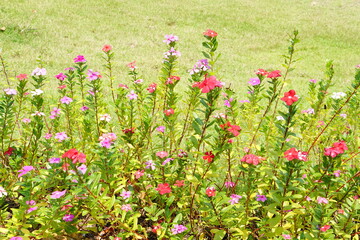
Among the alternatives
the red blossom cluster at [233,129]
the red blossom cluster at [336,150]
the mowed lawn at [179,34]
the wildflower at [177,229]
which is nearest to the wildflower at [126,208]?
the wildflower at [177,229]

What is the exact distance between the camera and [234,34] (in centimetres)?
1446

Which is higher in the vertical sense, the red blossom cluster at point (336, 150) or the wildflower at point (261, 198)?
the red blossom cluster at point (336, 150)

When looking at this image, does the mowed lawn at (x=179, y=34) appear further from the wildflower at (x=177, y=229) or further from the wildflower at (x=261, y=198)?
the wildflower at (x=177, y=229)

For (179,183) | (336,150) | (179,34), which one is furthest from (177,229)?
(179,34)

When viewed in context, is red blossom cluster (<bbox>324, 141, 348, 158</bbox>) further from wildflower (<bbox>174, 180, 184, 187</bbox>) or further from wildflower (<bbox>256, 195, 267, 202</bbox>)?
wildflower (<bbox>174, 180, 184, 187</bbox>)

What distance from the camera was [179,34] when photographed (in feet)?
43.9

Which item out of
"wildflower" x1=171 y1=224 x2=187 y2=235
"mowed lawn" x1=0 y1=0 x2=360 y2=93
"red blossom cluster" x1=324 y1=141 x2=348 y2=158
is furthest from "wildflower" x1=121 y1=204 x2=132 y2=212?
"mowed lawn" x1=0 y1=0 x2=360 y2=93

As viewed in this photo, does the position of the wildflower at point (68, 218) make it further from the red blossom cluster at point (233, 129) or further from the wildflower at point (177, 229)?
the red blossom cluster at point (233, 129)

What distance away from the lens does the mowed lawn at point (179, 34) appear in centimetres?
959

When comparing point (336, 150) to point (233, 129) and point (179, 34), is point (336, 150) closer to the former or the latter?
point (233, 129)

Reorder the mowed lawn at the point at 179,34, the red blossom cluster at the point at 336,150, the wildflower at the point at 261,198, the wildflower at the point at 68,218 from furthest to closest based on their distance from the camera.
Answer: the mowed lawn at the point at 179,34, the wildflower at the point at 261,198, the wildflower at the point at 68,218, the red blossom cluster at the point at 336,150

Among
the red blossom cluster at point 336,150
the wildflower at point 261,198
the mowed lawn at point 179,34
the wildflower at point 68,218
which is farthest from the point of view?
the mowed lawn at point 179,34

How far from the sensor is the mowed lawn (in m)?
9.59

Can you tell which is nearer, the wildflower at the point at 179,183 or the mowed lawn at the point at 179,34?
the wildflower at the point at 179,183
